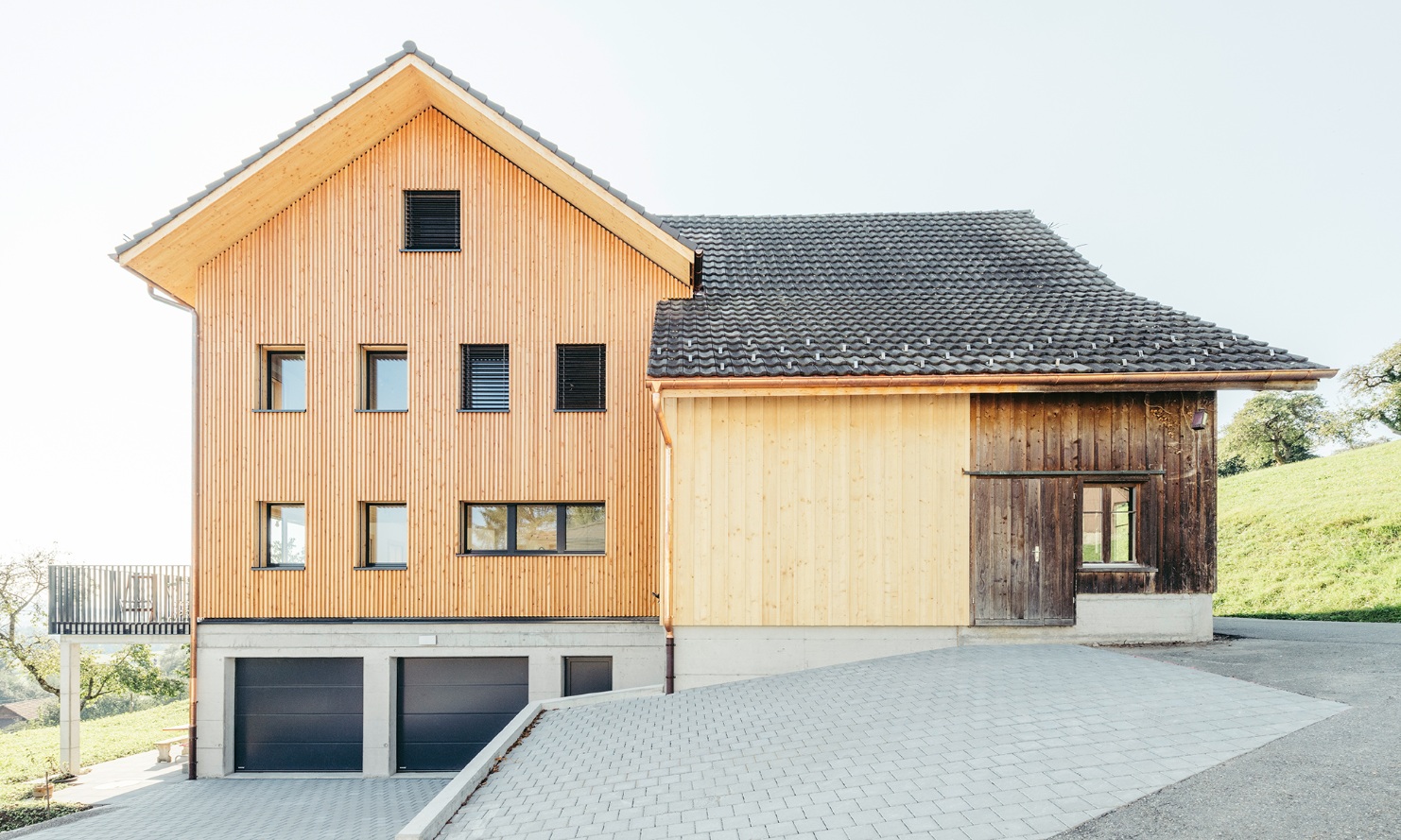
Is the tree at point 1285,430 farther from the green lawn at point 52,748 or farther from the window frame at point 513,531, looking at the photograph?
the green lawn at point 52,748

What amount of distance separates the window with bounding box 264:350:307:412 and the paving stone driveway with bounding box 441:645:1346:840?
7.08 meters

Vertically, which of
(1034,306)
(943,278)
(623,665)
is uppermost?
(943,278)

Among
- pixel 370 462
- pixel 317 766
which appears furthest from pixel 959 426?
pixel 317 766

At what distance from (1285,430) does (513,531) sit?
42.3 metres

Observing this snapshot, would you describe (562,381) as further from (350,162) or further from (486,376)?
(350,162)

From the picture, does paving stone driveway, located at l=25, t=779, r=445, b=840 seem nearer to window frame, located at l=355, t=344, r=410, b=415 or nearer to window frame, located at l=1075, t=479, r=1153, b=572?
window frame, located at l=355, t=344, r=410, b=415

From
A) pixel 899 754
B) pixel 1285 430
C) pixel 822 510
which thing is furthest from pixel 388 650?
pixel 1285 430

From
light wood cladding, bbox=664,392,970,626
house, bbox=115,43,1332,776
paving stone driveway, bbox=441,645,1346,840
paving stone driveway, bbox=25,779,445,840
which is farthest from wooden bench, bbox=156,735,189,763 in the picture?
light wood cladding, bbox=664,392,970,626

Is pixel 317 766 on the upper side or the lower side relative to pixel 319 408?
lower

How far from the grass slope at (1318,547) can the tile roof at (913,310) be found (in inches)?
354

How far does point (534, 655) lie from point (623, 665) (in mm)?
1404

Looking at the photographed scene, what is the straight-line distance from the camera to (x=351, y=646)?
10719 millimetres

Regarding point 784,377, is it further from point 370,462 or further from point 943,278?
point 370,462

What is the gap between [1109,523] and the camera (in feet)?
30.1
